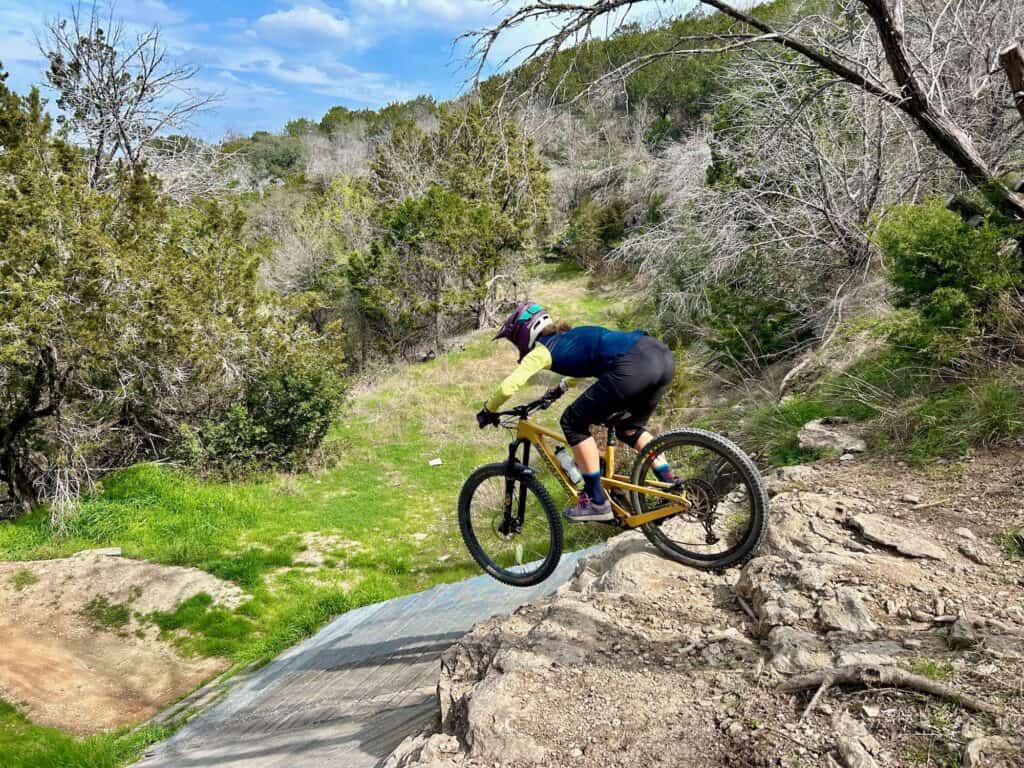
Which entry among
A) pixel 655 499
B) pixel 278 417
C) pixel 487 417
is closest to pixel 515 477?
pixel 487 417

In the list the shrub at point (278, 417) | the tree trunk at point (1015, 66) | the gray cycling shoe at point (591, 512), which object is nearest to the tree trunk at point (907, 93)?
the tree trunk at point (1015, 66)

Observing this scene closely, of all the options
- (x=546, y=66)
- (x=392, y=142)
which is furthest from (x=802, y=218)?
(x=392, y=142)

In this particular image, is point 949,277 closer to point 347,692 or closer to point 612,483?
point 612,483

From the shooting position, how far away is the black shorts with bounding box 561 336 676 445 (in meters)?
3.91

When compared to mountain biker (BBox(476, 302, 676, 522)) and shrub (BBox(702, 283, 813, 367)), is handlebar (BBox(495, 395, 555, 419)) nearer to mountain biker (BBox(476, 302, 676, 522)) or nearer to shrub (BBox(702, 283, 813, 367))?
mountain biker (BBox(476, 302, 676, 522))

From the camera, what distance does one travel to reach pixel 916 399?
18.8 ft

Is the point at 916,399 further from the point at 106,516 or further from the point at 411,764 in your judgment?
the point at 106,516

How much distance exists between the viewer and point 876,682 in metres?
2.52

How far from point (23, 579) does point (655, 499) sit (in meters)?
8.68

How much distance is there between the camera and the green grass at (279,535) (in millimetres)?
7914

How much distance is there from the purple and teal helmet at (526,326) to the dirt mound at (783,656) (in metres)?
1.51

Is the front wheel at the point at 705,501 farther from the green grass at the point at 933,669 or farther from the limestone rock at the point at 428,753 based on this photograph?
the limestone rock at the point at 428,753

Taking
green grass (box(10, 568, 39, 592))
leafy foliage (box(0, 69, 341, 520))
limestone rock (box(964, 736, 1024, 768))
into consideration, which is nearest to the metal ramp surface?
limestone rock (box(964, 736, 1024, 768))

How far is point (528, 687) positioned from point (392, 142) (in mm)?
31677
